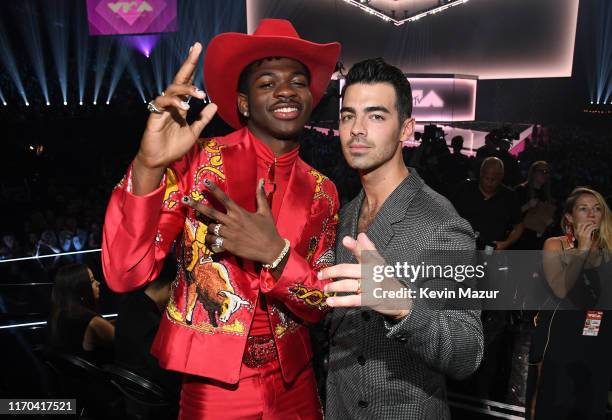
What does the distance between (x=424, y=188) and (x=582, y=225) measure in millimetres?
2060

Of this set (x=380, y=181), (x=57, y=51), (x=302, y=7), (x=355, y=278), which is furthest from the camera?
(x=57, y=51)

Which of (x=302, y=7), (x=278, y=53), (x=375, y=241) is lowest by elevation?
(x=375, y=241)

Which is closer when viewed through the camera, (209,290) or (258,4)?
(209,290)

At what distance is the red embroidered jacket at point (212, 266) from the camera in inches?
55.5

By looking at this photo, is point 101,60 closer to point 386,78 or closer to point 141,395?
point 141,395

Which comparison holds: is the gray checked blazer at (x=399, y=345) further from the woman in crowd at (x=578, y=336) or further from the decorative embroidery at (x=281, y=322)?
the woman in crowd at (x=578, y=336)

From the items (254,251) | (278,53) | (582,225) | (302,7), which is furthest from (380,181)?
(302,7)

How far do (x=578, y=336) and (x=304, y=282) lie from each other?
2.19 m

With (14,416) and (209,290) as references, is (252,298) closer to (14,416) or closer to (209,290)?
(209,290)

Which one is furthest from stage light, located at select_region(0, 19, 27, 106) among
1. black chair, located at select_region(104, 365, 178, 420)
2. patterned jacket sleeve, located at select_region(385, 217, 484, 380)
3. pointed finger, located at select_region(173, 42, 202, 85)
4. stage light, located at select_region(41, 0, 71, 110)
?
patterned jacket sleeve, located at select_region(385, 217, 484, 380)

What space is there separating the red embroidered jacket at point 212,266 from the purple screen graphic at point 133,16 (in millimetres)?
7215

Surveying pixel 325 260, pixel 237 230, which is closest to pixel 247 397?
pixel 325 260

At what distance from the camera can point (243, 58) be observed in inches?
71.6

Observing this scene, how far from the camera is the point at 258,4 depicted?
7.95 m
